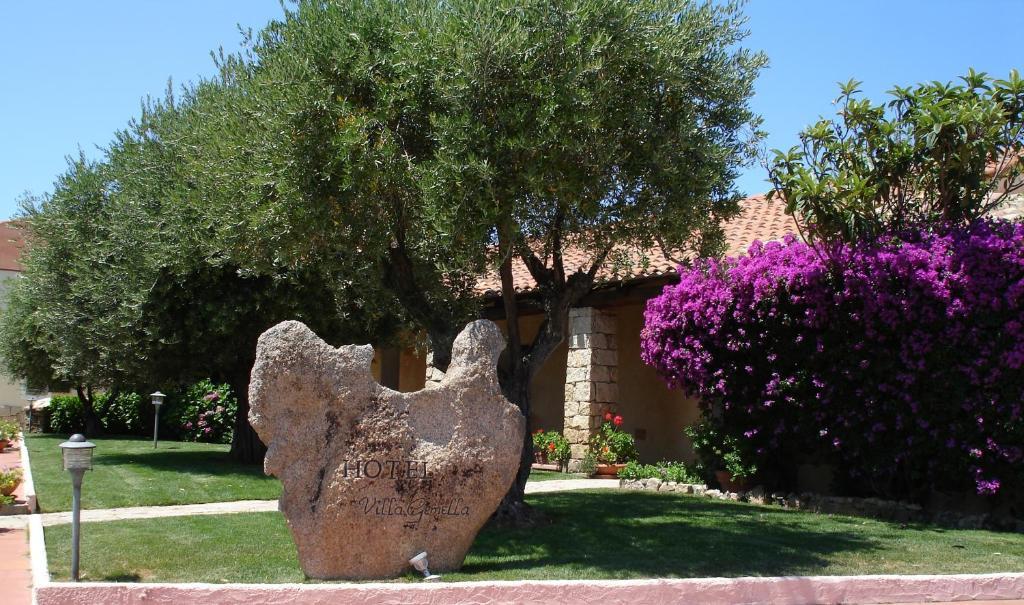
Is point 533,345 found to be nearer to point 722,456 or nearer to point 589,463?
point 722,456

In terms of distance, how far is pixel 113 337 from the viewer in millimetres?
14500

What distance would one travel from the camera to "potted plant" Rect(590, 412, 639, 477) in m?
14.7

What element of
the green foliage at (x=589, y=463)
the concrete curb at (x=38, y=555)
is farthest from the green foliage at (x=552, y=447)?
the concrete curb at (x=38, y=555)

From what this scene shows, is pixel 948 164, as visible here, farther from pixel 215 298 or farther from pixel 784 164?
pixel 215 298

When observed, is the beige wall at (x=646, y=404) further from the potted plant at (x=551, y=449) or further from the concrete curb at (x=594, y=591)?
the concrete curb at (x=594, y=591)

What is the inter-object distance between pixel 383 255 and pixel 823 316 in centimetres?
525

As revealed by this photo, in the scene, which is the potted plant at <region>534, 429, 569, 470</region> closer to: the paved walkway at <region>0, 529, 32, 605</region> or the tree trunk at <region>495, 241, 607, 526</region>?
the tree trunk at <region>495, 241, 607, 526</region>

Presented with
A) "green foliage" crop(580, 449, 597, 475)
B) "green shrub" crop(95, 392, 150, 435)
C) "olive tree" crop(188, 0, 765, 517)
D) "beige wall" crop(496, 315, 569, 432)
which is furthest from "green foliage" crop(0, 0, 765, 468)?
"green shrub" crop(95, 392, 150, 435)

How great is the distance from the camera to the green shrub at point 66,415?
2886 centimetres

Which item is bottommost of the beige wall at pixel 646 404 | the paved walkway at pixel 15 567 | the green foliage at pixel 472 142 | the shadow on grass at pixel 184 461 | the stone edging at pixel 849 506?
the paved walkway at pixel 15 567

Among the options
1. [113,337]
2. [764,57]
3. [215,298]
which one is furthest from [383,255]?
[113,337]

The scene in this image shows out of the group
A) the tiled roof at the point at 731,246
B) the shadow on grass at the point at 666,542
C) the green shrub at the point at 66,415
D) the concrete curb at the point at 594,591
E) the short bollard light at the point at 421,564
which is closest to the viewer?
the concrete curb at the point at 594,591

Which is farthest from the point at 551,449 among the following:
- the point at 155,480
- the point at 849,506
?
the point at 155,480

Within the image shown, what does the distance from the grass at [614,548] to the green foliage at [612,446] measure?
12.9ft
